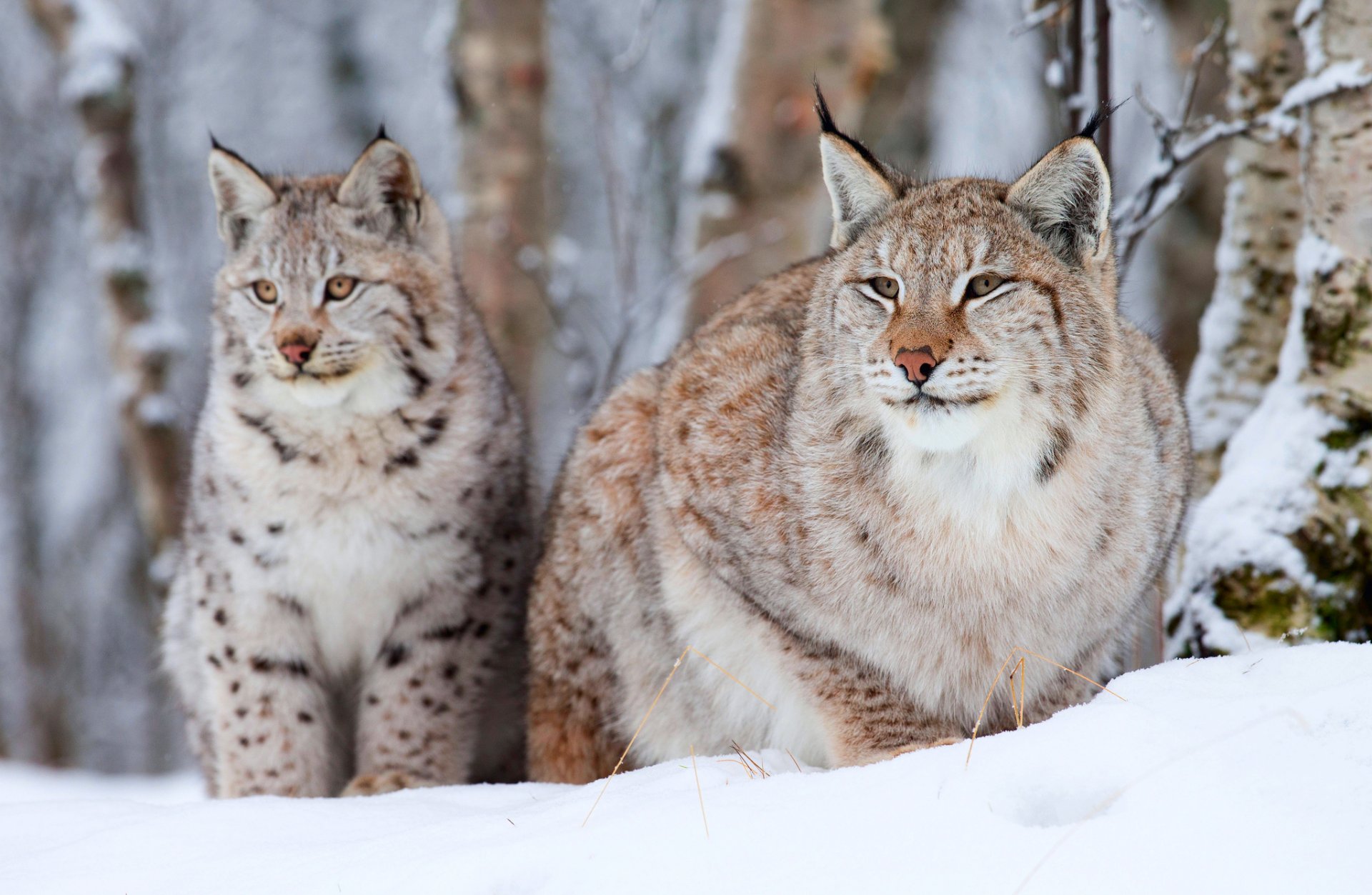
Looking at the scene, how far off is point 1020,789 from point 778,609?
121cm

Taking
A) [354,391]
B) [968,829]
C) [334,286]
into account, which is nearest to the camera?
[968,829]

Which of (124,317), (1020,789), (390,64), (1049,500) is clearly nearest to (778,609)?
(1049,500)

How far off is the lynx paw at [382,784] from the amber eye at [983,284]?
2391 mm

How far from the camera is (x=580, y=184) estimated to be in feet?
53.1

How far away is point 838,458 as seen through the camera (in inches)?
132

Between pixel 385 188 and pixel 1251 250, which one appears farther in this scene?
pixel 1251 250

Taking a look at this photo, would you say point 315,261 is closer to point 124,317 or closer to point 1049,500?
point 1049,500

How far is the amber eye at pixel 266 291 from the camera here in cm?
433

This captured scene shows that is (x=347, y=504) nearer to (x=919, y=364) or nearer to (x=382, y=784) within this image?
(x=382, y=784)

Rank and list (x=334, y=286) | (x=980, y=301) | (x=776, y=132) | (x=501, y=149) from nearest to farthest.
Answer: (x=980, y=301)
(x=334, y=286)
(x=776, y=132)
(x=501, y=149)

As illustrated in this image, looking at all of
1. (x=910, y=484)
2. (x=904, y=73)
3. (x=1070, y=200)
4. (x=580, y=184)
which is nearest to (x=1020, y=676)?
(x=910, y=484)

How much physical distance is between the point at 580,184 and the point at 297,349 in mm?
12460

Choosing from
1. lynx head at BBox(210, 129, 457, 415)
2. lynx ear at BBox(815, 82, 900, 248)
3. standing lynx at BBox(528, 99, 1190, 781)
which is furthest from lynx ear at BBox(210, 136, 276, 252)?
lynx ear at BBox(815, 82, 900, 248)

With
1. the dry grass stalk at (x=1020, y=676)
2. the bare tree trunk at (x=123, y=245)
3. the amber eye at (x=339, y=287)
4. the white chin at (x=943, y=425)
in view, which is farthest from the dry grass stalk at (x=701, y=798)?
the bare tree trunk at (x=123, y=245)
